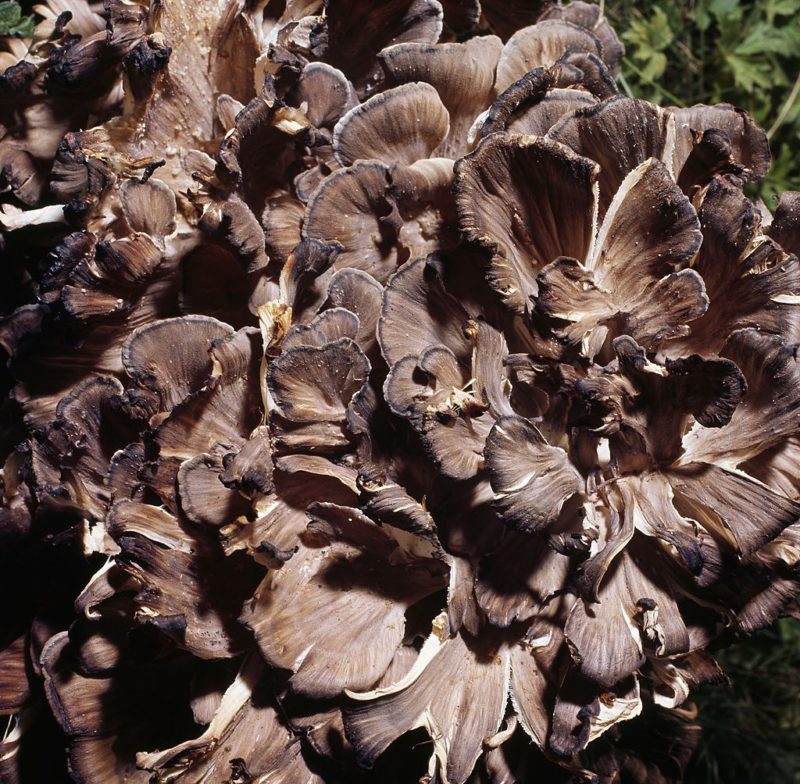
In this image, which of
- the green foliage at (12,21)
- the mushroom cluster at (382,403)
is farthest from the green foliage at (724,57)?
the green foliage at (12,21)

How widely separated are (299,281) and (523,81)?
0.63 meters

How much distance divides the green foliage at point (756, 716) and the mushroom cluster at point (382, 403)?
2.27 m

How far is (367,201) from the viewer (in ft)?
5.59

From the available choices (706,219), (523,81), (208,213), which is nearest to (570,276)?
(706,219)

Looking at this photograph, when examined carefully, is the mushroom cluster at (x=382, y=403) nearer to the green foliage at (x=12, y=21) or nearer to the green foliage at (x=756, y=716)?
the green foliage at (x=12, y=21)

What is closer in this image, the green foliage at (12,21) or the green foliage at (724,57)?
the green foliage at (12,21)

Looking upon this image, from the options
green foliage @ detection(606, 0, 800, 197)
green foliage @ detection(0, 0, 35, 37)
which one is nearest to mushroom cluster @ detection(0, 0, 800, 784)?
green foliage @ detection(0, 0, 35, 37)

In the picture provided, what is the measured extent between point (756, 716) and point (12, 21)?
410 cm

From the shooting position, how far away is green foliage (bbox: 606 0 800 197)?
10.3ft

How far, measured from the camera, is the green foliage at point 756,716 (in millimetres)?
3688

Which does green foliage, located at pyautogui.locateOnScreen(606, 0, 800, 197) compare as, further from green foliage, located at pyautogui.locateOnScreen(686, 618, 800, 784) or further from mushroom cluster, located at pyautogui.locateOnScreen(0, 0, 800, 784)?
green foliage, located at pyautogui.locateOnScreen(686, 618, 800, 784)

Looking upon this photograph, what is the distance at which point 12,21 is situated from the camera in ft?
6.67

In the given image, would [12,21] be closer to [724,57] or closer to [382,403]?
[382,403]

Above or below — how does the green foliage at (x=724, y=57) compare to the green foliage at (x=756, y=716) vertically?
above
